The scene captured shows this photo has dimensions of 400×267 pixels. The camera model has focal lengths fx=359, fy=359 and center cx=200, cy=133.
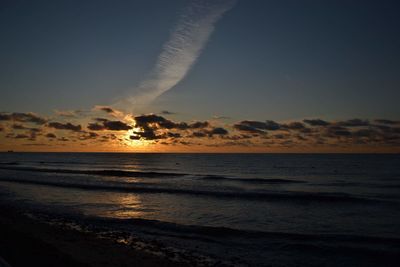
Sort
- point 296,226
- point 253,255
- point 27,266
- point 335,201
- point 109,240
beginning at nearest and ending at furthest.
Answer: point 27,266 → point 253,255 → point 109,240 → point 296,226 → point 335,201

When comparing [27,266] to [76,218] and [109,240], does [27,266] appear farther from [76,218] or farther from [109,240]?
[76,218]

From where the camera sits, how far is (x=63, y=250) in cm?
1573

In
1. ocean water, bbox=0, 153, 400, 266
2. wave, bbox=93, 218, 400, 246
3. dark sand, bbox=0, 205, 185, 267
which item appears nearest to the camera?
dark sand, bbox=0, 205, 185, 267

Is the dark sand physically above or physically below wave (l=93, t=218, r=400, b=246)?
above

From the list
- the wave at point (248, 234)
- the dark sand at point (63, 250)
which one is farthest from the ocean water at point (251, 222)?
the dark sand at point (63, 250)

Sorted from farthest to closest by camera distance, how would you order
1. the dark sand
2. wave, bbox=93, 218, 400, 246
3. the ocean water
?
wave, bbox=93, 218, 400, 246 < the ocean water < the dark sand

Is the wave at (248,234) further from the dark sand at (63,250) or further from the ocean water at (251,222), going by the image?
the dark sand at (63,250)

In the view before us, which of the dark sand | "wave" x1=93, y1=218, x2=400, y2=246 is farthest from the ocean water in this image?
the dark sand

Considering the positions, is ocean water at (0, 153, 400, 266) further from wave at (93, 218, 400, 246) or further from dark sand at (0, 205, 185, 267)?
dark sand at (0, 205, 185, 267)

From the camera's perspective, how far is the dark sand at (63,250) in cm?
1305

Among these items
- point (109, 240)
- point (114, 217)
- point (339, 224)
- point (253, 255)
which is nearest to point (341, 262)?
point (253, 255)

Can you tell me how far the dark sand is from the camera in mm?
13055

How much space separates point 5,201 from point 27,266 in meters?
25.1

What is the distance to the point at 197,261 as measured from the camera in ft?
50.0
